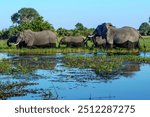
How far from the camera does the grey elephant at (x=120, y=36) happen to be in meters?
26.9

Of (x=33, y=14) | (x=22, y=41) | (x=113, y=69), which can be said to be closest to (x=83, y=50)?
(x=22, y=41)

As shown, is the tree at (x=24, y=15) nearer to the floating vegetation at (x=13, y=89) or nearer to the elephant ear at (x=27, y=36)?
the elephant ear at (x=27, y=36)

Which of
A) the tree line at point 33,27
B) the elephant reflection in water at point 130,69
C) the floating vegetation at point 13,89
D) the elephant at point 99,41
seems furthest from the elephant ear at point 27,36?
the floating vegetation at point 13,89

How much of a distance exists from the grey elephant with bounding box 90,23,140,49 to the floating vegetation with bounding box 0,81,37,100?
15591mm

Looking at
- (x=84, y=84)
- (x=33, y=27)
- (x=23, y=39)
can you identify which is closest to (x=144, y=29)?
(x=33, y=27)

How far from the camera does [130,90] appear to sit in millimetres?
11055

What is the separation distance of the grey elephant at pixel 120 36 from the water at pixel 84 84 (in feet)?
36.8

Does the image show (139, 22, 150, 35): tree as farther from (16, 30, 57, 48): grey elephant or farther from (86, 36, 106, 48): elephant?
(86, 36, 106, 48): elephant

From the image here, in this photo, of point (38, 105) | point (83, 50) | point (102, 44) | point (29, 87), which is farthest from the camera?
point (102, 44)

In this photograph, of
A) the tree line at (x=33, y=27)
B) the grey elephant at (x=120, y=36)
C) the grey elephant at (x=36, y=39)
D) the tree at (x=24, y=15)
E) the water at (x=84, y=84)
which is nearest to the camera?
the water at (x=84, y=84)

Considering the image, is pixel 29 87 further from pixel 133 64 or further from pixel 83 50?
pixel 83 50

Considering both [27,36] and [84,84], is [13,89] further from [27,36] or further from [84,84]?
[27,36]

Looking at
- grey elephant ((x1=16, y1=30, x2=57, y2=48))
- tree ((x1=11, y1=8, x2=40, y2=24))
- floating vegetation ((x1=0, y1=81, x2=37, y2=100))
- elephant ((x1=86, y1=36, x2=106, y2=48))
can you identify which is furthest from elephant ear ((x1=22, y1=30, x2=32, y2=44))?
tree ((x1=11, y1=8, x2=40, y2=24))

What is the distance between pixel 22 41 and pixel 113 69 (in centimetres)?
1458
